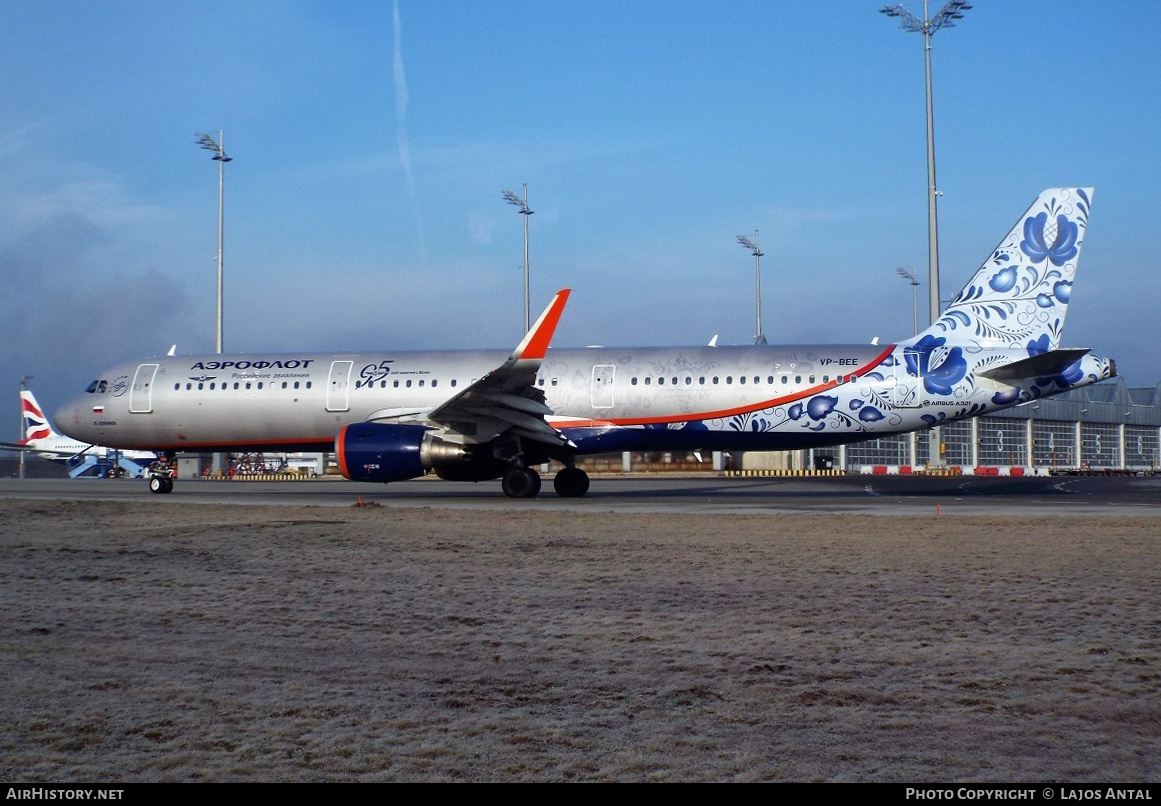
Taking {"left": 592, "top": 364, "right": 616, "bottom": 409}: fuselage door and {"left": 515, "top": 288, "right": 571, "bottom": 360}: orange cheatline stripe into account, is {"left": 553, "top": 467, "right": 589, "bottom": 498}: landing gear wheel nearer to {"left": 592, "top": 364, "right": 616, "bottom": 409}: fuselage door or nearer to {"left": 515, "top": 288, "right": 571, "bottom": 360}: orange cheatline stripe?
{"left": 592, "top": 364, "right": 616, "bottom": 409}: fuselage door

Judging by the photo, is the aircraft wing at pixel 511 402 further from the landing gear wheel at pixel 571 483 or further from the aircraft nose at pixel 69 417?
the aircraft nose at pixel 69 417

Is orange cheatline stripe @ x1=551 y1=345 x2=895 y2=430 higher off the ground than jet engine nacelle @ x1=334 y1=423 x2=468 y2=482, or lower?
higher

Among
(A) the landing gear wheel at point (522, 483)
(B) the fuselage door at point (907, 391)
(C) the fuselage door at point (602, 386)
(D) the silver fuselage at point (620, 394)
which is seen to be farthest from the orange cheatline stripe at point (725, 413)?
(A) the landing gear wheel at point (522, 483)

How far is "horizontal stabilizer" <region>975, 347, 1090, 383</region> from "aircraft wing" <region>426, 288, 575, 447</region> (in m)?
8.70

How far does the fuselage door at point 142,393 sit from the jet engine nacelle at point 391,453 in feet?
24.4

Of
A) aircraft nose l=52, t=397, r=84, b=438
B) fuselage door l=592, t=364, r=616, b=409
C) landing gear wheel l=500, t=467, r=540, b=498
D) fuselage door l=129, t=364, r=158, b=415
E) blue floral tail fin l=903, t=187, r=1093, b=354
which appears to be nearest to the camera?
landing gear wheel l=500, t=467, r=540, b=498

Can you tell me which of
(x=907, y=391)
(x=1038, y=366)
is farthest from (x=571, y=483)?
(x=1038, y=366)

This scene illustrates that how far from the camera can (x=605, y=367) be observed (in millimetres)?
22672

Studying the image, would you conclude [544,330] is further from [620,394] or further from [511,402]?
[620,394]

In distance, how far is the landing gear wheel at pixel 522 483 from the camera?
20906mm

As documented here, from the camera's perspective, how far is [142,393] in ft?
82.3

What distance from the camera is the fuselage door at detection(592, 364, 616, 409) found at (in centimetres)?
2230

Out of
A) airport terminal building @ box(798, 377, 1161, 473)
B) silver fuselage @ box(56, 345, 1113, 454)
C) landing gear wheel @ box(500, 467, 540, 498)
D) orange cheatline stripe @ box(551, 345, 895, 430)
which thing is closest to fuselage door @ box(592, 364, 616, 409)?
silver fuselage @ box(56, 345, 1113, 454)

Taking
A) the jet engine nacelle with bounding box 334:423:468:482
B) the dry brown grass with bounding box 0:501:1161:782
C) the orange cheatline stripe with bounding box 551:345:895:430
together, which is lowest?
the dry brown grass with bounding box 0:501:1161:782
